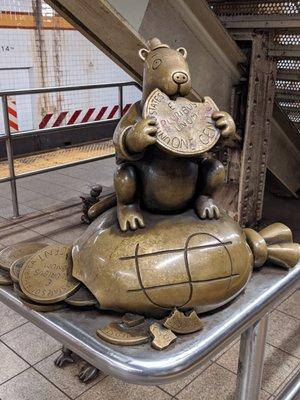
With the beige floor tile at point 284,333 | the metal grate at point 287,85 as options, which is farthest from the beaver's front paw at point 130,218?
the metal grate at point 287,85

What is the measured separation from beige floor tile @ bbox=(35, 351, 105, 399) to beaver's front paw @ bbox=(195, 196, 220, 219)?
1.20 meters

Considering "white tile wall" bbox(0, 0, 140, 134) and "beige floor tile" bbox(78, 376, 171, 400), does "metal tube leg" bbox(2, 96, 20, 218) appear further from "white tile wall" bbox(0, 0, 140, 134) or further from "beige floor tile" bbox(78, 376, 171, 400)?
"beige floor tile" bbox(78, 376, 171, 400)

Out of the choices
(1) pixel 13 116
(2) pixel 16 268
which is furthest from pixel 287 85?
(1) pixel 13 116

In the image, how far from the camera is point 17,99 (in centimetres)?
528

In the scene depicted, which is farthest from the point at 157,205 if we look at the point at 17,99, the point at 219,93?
the point at 17,99

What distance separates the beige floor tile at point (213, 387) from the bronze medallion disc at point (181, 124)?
4.17ft

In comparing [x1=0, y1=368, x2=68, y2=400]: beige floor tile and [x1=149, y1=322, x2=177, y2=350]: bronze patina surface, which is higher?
[x1=149, y1=322, x2=177, y2=350]: bronze patina surface

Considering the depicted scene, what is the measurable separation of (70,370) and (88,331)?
4.09 ft

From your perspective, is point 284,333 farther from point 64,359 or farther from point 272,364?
point 64,359

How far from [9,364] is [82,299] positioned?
1282mm

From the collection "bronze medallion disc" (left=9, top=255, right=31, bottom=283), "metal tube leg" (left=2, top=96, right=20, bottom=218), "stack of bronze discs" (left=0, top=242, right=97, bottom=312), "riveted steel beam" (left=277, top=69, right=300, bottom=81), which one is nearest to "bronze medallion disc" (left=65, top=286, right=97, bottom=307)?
"stack of bronze discs" (left=0, top=242, right=97, bottom=312)

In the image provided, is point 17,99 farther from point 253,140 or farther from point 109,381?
point 109,381

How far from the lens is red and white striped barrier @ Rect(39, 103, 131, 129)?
5582 millimetres

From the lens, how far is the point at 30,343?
6.93 ft
